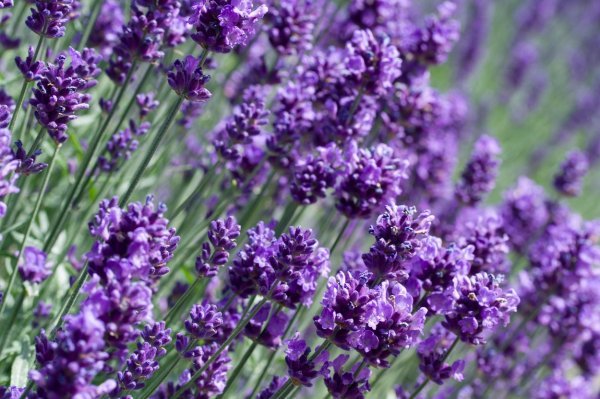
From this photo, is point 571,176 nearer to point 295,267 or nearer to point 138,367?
point 295,267

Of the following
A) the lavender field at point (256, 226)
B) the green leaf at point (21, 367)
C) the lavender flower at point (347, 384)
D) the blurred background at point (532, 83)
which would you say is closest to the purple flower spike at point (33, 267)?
the lavender field at point (256, 226)

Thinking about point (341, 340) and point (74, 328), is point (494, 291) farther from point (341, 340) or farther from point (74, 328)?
point (74, 328)

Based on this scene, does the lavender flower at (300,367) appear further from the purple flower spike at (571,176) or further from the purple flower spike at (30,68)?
the purple flower spike at (571,176)

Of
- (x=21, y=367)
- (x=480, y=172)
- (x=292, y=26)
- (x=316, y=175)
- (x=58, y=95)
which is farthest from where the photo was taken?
(x=480, y=172)

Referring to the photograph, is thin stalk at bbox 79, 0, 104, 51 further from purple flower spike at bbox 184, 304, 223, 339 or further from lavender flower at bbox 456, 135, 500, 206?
lavender flower at bbox 456, 135, 500, 206

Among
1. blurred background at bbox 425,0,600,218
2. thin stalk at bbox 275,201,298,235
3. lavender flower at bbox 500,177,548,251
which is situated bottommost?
thin stalk at bbox 275,201,298,235

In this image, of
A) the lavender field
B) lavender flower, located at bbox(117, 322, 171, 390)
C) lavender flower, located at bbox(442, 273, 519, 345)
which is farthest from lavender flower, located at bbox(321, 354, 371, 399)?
lavender flower, located at bbox(117, 322, 171, 390)

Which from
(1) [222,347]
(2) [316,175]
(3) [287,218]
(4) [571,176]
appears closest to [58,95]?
(1) [222,347]
